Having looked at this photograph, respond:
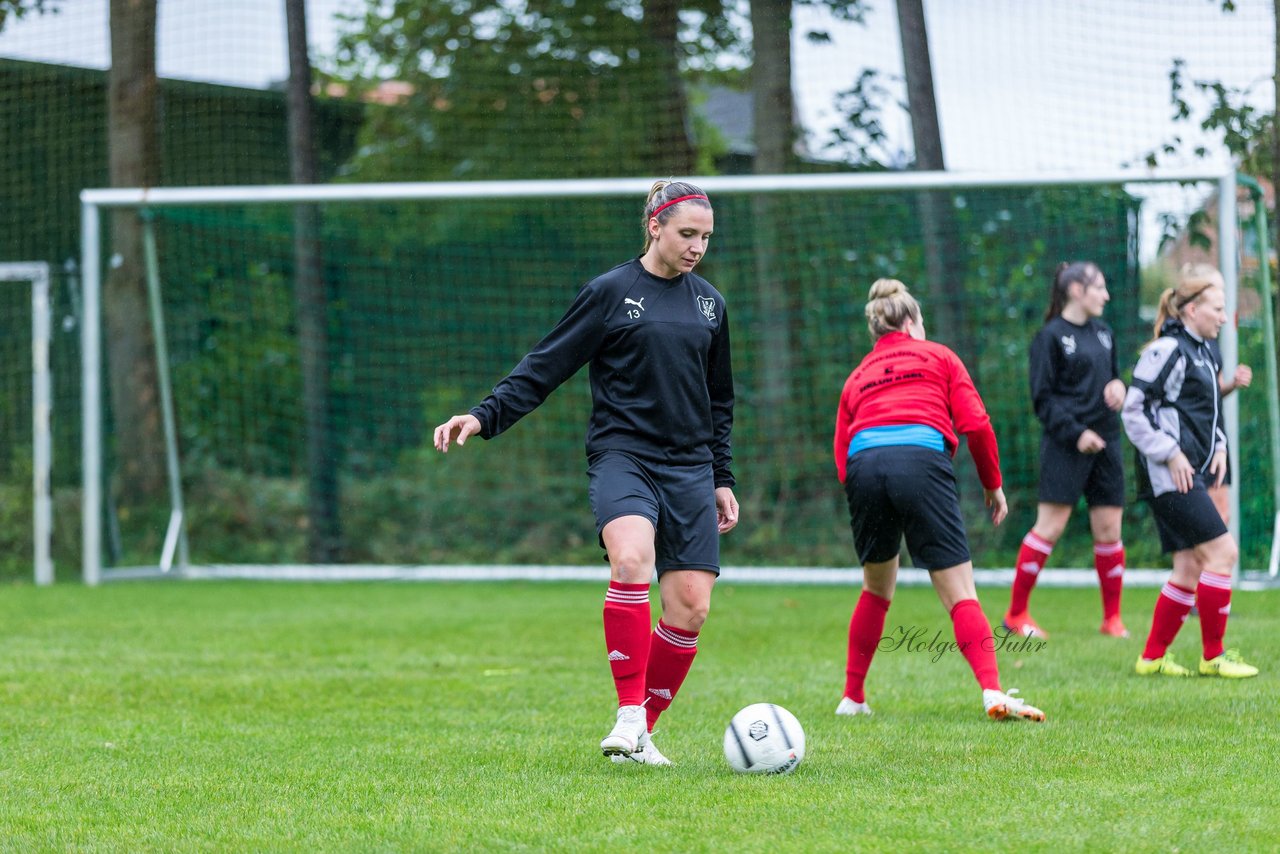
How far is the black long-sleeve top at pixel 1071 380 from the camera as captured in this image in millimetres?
7832

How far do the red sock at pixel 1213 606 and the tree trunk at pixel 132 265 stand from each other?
31.7 feet

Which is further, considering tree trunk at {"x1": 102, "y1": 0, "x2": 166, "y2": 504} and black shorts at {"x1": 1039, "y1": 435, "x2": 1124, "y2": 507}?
tree trunk at {"x1": 102, "y1": 0, "x2": 166, "y2": 504}

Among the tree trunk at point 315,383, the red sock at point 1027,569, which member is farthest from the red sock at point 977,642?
the tree trunk at point 315,383

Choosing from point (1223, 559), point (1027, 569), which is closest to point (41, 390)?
point (1027, 569)

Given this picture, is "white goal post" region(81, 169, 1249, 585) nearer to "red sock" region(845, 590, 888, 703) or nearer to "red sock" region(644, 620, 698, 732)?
"red sock" region(845, 590, 888, 703)

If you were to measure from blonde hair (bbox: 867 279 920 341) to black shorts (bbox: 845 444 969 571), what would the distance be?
0.49 meters

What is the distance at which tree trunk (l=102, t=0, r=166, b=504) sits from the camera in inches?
528

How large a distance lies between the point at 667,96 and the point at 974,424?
9310 mm

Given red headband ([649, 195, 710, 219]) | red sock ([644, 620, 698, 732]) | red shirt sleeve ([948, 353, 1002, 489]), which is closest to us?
red headband ([649, 195, 710, 219])

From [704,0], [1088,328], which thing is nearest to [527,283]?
[704,0]

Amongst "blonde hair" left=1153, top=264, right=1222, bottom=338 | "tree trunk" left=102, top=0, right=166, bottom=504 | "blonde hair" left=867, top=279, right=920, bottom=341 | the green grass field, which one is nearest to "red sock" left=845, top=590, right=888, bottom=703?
the green grass field

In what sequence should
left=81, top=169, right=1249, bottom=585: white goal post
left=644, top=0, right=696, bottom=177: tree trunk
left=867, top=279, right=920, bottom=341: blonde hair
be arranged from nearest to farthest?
1. left=867, top=279, right=920, bottom=341: blonde hair
2. left=81, top=169, right=1249, bottom=585: white goal post
3. left=644, top=0, right=696, bottom=177: tree trunk

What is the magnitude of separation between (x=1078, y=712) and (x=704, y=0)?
10023 millimetres

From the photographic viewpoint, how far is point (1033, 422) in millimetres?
11664
